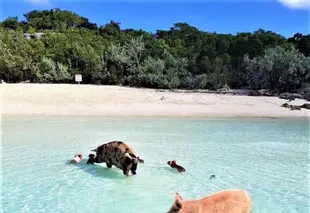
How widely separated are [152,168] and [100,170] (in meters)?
0.86

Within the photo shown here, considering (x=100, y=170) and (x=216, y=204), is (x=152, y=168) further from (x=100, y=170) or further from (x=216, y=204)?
(x=216, y=204)

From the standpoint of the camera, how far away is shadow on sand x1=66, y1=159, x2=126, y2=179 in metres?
6.46

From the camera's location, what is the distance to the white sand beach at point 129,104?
15844 mm

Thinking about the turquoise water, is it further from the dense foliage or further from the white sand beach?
the dense foliage

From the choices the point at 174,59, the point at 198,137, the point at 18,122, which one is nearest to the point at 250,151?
the point at 198,137

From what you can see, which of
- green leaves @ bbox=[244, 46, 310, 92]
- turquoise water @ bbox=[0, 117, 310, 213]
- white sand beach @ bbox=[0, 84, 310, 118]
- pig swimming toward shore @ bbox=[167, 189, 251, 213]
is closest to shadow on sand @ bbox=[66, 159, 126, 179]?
turquoise water @ bbox=[0, 117, 310, 213]

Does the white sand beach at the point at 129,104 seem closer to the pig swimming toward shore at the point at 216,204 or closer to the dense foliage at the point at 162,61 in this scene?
the dense foliage at the point at 162,61

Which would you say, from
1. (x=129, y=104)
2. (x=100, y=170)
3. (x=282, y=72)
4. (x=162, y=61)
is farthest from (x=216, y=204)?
(x=162, y=61)

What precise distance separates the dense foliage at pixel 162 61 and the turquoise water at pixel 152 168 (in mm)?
10487

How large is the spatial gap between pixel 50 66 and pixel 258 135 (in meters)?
17.1

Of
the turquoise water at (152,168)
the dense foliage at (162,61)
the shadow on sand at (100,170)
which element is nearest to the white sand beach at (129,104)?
the turquoise water at (152,168)

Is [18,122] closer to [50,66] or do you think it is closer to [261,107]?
[261,107]

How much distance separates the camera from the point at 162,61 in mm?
25047

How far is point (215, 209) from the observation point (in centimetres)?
308
